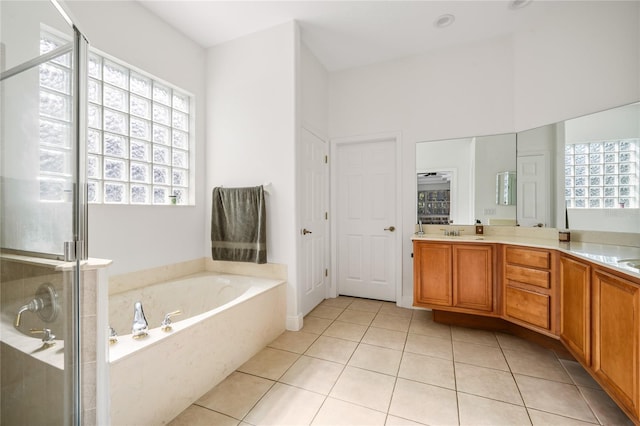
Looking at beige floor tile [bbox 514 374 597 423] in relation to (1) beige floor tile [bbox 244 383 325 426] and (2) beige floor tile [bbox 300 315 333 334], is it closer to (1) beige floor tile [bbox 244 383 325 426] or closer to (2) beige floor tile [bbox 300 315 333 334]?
(1) beige floor tile [bbox 244 383 325 426]

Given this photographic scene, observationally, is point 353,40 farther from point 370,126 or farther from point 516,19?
point 516,19

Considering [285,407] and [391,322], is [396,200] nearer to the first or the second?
[391,322]

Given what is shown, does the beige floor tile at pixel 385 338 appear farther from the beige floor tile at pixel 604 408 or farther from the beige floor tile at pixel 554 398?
the beige floor tile at pixel 604 408

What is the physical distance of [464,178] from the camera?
9.21ft

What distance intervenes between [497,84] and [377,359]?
9.50ft

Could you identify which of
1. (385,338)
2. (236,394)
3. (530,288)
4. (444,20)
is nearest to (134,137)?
(236,394)

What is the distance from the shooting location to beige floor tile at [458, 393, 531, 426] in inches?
54.0

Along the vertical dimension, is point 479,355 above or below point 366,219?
below

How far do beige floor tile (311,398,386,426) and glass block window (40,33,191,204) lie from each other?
2146 mm

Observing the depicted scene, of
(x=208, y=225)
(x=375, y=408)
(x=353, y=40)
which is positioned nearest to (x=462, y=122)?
(x=353, y=40)

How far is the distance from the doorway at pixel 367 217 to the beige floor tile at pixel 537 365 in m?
1.22

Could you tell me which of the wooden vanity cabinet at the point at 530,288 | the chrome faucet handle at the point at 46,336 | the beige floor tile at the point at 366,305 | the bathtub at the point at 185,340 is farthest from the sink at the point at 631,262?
the chrome faucet handle at the point at 46,336

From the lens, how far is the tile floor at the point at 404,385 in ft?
4.62

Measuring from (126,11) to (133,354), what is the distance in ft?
8.33
